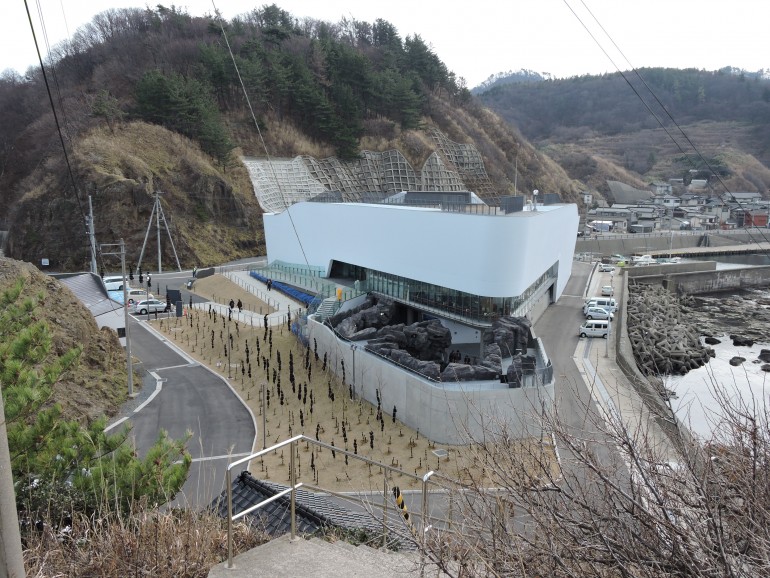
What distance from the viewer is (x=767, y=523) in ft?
10.1

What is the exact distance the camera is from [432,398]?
13477mm

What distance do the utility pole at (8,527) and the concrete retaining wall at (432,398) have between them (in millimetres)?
9015

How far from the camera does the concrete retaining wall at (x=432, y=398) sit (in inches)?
508

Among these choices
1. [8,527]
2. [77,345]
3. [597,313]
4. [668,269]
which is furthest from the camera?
[668,269]

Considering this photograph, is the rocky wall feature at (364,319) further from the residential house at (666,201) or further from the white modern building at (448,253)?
the residential house at (666,201)

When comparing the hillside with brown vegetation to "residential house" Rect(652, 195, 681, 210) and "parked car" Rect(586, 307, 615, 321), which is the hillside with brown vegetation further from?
"residential house" Rect(652, 195, 681, 210)

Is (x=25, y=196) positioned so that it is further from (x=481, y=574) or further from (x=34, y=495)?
(x=481, y=574)

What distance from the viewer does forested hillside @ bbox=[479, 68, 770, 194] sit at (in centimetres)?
9744

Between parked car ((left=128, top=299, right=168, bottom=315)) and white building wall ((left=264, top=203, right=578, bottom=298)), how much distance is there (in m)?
7.41

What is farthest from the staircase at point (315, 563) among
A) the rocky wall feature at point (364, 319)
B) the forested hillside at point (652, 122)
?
the forested hillside at point (652, 122)

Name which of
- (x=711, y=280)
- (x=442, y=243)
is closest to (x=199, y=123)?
(x=442, y=243)

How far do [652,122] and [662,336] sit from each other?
350 feet

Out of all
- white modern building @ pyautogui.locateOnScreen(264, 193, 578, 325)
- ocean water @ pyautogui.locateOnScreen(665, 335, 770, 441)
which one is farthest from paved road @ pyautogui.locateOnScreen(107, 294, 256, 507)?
ocean water @ pyautogui.locateOnScreen(665, 335, 770, 441)

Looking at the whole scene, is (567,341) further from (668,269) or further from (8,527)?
(668,269)
